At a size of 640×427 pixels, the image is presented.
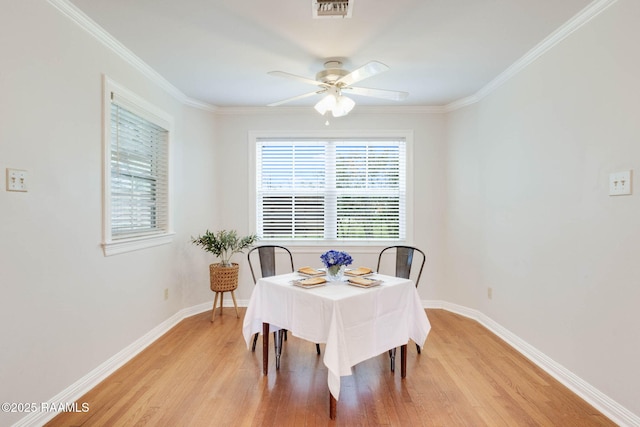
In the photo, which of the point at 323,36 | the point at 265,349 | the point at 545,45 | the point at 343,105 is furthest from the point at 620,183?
the point at 265,349

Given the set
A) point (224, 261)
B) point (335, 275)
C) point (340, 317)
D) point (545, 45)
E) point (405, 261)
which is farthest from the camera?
point (224, 261)

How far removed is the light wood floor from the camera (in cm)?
198

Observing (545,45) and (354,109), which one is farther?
(354,109)

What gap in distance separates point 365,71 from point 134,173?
7.37 feet

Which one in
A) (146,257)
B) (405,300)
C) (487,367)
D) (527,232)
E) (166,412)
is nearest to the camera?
(166,412)

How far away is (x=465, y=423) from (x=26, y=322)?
260cm

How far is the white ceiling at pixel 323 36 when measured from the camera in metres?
2.15

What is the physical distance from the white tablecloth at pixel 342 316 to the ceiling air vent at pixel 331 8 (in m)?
1.85

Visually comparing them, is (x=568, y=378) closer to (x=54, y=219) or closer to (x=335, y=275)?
(x=335, y=275)

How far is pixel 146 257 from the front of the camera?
10.2 ft

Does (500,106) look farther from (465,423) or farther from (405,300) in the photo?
(465,423)

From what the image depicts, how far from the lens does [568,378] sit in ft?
7.70

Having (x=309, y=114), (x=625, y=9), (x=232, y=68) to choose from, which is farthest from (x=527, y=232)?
(x=232, y=68)

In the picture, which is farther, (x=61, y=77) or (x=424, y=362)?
(x=424, y=362)
